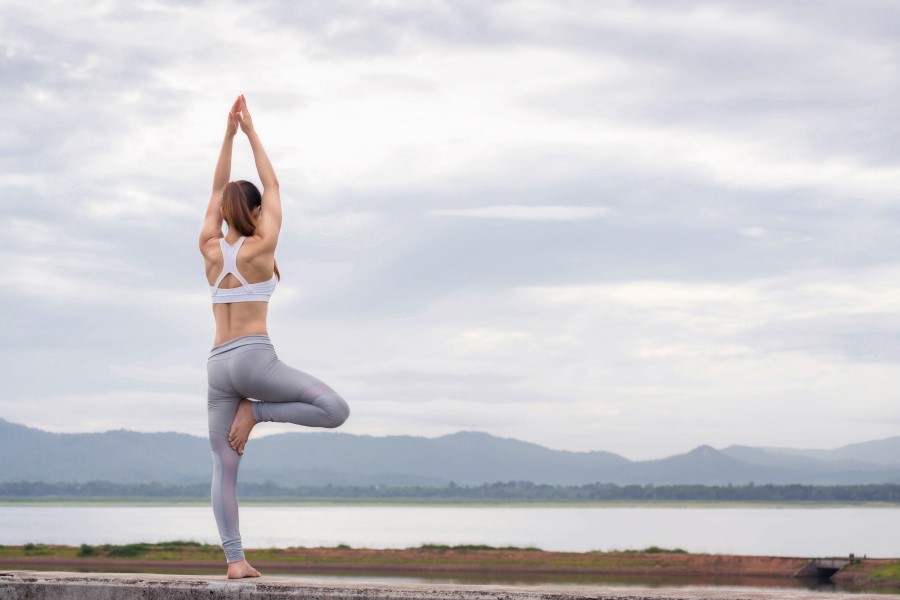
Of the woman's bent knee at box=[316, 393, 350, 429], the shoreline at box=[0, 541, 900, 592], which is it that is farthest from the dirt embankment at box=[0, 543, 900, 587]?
the woman's bent knee at box=[316, 393, 350, 429]

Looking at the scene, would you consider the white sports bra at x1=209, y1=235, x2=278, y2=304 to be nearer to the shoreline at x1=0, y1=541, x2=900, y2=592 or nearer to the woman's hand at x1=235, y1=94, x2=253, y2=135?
the woman's hand at x1=235, y1=94, x2=253, y2=135

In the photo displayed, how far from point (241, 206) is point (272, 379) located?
3.74 feet

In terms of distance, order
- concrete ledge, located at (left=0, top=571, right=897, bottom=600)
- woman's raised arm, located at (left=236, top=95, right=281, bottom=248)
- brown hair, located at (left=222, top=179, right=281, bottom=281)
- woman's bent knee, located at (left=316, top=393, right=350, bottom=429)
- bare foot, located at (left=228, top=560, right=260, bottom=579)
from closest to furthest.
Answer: concrete ledge, located at (left=0, top=571, right=897, bottom=600) < bare foot, located at (left=228, top=560, right=260, bottom=579) < woman's bent knee, located at (left=316, top=393, right=350, bottom=429) < woman's raised arm, located at (left=236, top=95, right=281, bottom=248) < brown hair, located at (left=222, top=179, right=281, bottom=281)

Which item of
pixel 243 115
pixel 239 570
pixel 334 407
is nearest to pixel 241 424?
pixel 334 407

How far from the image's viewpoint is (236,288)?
23.1 feet

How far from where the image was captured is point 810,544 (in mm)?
99938

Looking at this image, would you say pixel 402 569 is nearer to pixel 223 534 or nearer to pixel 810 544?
pixel 810 544

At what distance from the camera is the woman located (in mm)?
6934

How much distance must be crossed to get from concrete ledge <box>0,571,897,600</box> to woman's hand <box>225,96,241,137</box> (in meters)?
2.99

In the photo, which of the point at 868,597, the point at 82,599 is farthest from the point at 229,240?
the point at 868,597

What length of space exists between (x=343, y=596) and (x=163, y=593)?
1.10 meters

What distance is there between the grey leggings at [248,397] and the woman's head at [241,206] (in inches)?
28.7

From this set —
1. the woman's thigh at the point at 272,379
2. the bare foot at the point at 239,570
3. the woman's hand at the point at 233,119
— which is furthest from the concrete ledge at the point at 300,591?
the woman's hand at the point at 233,119

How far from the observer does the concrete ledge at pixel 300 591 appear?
5484 millimetres
